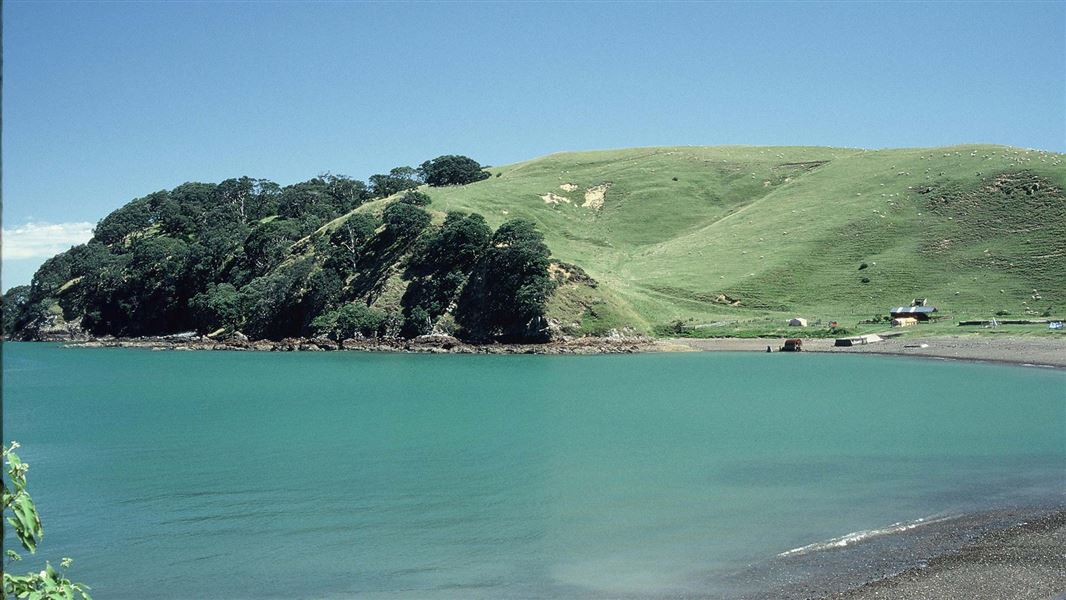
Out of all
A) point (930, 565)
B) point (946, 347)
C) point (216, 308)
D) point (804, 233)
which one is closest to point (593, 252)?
point (804, 233)

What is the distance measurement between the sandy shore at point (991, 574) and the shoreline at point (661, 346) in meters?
54.8

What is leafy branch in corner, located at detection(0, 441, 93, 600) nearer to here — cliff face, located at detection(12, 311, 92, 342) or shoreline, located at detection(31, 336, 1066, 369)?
shoreline, located at detection(31, 336, 1066, 369)

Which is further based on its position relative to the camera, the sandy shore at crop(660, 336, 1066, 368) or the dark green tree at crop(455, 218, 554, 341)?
the dark green tree at crop(455, 218, 554, 341)

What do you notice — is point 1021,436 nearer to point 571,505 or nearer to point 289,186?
point 571,505

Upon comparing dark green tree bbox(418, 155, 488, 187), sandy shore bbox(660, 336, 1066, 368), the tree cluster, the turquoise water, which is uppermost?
dark green tree bbox(418, 155, 488, 187)

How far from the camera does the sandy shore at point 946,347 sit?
7462 centimetres

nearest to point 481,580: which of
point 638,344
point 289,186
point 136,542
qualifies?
point 136,542

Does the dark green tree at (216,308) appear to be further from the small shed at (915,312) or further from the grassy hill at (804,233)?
the small shed at (915,312)

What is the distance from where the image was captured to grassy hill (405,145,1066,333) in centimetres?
11000

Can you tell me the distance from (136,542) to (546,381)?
46.8 metres

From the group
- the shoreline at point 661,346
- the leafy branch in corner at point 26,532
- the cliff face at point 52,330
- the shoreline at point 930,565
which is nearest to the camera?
the leafy branch in corner at point 26,532

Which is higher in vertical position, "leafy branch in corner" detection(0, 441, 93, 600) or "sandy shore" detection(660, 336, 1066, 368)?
"leafy branch in corner" detection(0, 441, 93, 600)

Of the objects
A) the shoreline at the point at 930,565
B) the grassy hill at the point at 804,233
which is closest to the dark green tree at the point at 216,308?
the grassy hill at the point at 804,233

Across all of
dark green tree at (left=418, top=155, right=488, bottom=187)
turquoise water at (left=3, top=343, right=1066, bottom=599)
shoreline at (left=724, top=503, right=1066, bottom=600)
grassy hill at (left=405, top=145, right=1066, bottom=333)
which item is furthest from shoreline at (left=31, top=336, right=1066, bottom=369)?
dark green tree at (left=418, top=155, right=488, bottom=187)
